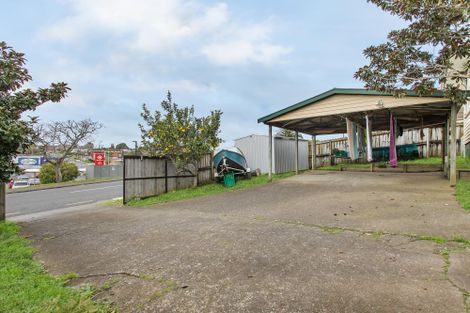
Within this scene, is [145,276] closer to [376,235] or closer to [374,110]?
[376,235]

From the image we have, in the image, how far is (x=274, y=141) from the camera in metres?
14.4

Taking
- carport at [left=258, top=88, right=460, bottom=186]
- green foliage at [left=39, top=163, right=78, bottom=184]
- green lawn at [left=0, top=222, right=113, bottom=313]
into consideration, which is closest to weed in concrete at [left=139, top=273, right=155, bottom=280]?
green lawn at [left=0, top=222, right=113, bottom=313]

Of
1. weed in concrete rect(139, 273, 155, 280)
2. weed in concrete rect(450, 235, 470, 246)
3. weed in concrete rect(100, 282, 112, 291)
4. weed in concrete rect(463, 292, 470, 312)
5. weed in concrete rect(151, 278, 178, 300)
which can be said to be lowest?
weed in concrete rect(100, 282, 112, 291)

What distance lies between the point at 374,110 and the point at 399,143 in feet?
27.3

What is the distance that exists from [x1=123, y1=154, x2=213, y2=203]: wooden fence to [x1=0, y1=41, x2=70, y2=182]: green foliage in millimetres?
3966

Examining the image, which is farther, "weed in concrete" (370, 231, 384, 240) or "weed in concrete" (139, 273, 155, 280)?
"weed in concrete" (370, 231, 384, 240)

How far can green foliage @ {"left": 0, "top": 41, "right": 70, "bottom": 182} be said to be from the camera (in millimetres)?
4834

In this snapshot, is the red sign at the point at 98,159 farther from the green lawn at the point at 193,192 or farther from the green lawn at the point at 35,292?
the green lawn at the point at 35,292

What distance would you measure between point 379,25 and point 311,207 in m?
6.21

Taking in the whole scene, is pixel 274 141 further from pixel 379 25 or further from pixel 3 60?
pixel 3 60

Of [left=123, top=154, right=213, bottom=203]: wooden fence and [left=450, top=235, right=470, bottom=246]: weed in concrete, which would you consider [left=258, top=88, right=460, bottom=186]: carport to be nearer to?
[left=123, top=154, right=213, bottom=203]: wooden fence

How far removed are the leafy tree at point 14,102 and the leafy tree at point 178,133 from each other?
4.39 metres

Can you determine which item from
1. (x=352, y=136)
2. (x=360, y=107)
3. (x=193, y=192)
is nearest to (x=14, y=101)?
(x=193, y=192)

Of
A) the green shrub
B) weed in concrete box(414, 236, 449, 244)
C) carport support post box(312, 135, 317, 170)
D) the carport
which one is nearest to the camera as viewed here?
weed in concrete box(414, 236, 449, 244)
